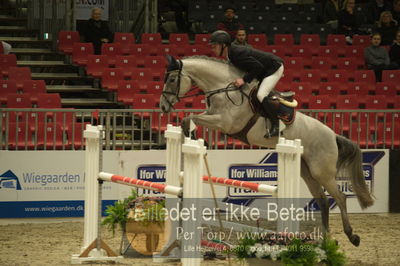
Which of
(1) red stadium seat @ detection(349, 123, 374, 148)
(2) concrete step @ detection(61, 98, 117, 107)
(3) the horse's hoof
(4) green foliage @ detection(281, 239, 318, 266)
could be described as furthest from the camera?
(2) concrete step @ detection(61, 98, 117, 107)

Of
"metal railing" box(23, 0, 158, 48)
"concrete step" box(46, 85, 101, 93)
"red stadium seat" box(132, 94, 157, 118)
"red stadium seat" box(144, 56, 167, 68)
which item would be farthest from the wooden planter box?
"metal railing" box(23, 0, 158, 48)

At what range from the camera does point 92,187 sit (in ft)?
27.7

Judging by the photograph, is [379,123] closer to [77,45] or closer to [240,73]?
[240,73]

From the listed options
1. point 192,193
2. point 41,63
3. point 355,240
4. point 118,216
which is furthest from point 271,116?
point 41,63

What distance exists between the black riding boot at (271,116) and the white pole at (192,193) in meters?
2.60

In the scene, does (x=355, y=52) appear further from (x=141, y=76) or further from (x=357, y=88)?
(x=141, y=76)

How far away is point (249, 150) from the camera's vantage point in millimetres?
11953

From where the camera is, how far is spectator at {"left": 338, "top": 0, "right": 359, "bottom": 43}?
17.2m

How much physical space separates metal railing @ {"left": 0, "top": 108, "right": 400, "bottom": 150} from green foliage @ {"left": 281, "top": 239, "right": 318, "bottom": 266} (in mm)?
4634

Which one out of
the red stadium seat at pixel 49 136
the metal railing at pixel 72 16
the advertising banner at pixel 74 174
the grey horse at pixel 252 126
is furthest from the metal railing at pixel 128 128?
the metal railing at pixel 72 16

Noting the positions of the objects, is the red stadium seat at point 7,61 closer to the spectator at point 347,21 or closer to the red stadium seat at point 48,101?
the red stadium seat at point 48,101

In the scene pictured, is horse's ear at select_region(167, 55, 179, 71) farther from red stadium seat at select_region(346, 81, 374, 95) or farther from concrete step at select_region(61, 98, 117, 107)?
red stadium seat at select_region(346, 81, 374, 95)

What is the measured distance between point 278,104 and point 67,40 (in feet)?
22.3

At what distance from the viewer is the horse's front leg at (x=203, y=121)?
29.5 feet
